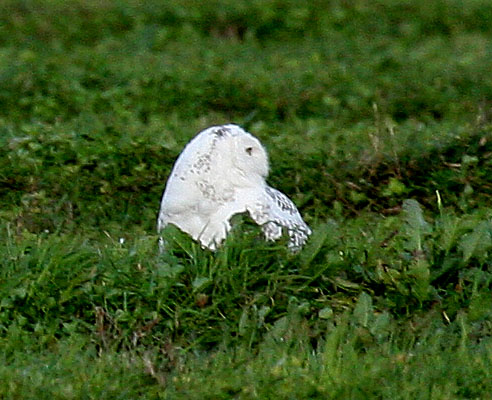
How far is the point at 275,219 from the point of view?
5410 millimetres

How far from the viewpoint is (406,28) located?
10.9 meters

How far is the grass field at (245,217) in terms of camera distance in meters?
4.54

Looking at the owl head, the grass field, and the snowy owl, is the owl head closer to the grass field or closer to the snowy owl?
the snowy owl

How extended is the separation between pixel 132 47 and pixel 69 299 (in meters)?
5.53

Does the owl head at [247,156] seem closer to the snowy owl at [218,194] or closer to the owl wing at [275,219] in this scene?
the snowy owl at [218,194]

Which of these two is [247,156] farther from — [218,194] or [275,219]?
[275,219]

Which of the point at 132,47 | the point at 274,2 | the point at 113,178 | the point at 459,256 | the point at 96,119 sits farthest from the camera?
the point at 274,2

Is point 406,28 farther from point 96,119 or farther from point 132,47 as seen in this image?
point 96,119

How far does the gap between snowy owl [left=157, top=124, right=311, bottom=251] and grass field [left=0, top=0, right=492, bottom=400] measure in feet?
0.70

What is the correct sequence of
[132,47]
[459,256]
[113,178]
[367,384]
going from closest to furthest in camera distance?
[367,384] < [459,256] < [113,178] < [132,47]

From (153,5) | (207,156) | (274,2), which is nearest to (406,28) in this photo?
(274,2)

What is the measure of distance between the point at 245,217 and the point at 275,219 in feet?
0.57

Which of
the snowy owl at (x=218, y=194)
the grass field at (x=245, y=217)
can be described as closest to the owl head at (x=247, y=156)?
the snowy owl at (x=218, y=194)

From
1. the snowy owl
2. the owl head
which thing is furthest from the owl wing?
the owl head
